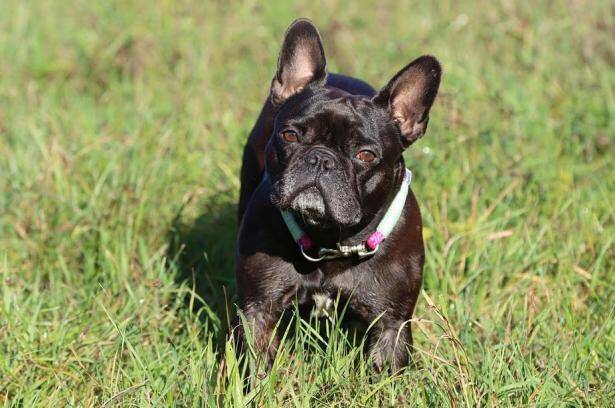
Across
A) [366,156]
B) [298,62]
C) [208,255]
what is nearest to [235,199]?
[208,255]

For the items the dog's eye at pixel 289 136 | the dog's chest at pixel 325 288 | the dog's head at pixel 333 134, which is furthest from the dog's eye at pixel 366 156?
the dog's chest at pixel 325 288

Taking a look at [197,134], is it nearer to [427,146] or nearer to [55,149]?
[55,149]

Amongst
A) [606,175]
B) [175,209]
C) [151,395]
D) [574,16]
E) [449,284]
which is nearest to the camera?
[151,395]

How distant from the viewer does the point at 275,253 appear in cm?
448

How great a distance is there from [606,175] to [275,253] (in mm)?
2742

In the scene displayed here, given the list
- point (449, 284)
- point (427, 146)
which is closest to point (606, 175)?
point (427, 146)

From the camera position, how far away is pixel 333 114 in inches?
172

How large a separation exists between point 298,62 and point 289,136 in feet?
1.73

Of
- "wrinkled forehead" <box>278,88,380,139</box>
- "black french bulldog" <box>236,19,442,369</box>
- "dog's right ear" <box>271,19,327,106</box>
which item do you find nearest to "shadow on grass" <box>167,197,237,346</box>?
"black french bulldog" <box>236,19,442,369</box>

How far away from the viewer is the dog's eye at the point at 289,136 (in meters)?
4.38

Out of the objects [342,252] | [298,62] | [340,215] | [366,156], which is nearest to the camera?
[340,215]

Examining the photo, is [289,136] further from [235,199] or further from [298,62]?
[235,199]

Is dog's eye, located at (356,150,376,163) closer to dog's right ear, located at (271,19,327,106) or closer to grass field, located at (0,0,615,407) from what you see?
dog's right ear, located at (271,19,327,106)

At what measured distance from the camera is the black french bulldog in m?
4.24
